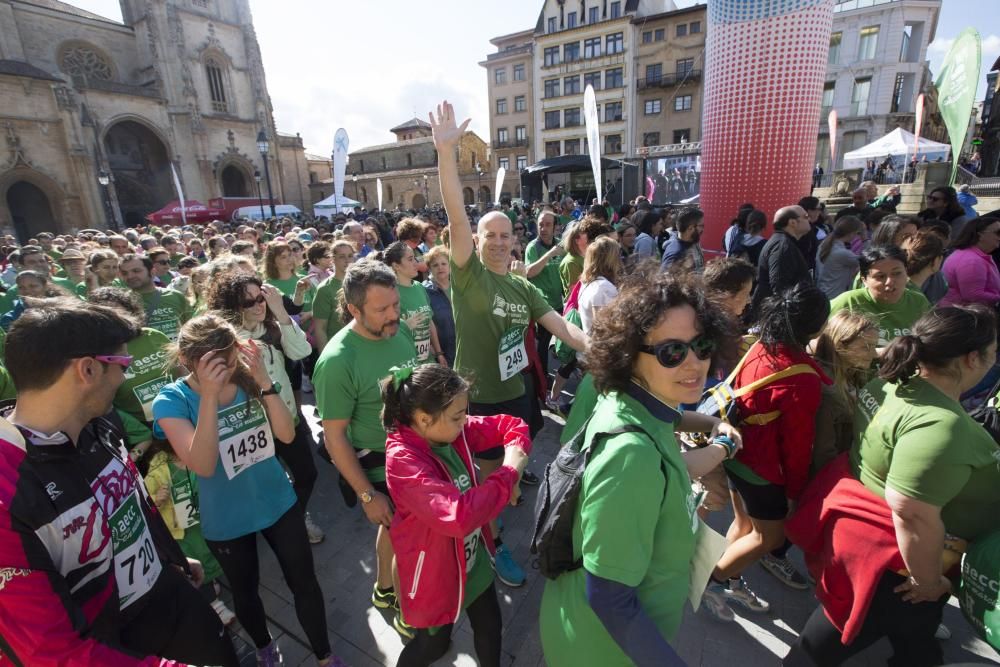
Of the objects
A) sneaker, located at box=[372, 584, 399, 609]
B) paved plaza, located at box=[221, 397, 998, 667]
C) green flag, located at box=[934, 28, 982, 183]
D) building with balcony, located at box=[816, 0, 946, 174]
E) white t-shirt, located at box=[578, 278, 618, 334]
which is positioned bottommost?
paved plaza, located at box=[221, 397, 998, 667]

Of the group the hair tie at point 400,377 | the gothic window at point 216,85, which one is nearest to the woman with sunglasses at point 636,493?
the hair tie at point 400,377

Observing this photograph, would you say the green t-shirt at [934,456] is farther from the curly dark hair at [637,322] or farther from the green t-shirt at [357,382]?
the green t-shirt at [357,382]

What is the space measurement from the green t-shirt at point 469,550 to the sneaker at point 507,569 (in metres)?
0.97

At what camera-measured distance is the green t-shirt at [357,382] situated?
2.33 meters

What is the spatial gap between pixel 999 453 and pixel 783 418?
76 centimetres

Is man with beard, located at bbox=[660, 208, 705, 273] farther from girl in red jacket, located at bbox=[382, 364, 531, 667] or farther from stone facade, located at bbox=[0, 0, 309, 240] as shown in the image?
stone facade, located at bbox=[0, 0, 309, 240]

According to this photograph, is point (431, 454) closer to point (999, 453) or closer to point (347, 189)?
point (999, 453)

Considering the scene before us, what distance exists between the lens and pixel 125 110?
31.3 meters

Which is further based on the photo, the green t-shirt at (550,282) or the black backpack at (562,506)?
the green t-shirt at (550,282)

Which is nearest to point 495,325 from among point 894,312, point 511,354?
point 511,354

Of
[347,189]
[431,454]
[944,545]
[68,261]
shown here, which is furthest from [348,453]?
[347,189]

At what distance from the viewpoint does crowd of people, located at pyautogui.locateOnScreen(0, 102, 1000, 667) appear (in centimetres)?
136

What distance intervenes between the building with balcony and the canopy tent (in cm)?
3865

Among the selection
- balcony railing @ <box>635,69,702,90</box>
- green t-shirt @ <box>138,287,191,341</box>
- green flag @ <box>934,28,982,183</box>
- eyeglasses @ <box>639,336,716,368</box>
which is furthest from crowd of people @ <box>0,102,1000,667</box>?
balcony railing @ <box>635,69,702,90</box>
